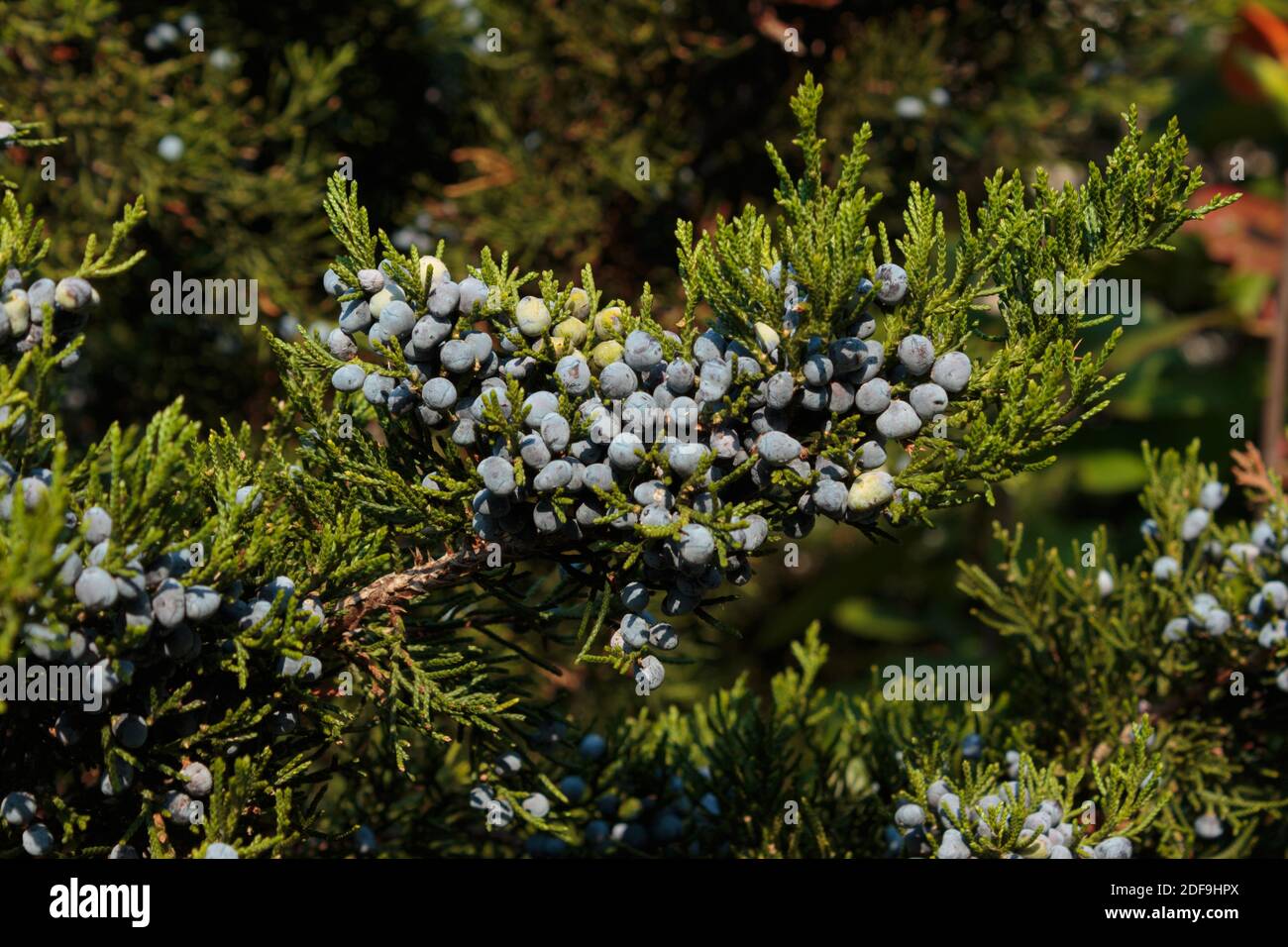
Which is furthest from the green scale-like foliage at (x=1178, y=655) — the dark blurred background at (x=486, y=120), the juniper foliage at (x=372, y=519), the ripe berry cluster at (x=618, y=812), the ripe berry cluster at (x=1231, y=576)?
the dark blurred background at (x=486, y=120)

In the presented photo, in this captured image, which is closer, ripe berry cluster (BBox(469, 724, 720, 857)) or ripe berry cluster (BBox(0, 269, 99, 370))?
ripe berry cluster (BBox(0, 269, 99, 370))

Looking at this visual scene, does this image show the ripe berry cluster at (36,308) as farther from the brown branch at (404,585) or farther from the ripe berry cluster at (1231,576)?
the ripe berry cluster at (1231,576)

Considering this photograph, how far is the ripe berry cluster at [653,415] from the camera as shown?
833 millimetres

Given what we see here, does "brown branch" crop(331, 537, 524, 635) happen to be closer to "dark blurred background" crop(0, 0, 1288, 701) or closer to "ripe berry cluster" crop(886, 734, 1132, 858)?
"ripe berry cluster" crop(886, 734, 1132, 858)

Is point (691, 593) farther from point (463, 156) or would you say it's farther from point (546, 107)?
point (546, 107)

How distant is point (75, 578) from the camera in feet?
2.48

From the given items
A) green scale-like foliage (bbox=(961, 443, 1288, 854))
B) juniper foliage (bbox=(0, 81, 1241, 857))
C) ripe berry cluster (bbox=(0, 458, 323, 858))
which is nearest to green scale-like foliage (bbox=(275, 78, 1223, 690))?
juniper foliage (bbox=(0, 81, 1241, 857))

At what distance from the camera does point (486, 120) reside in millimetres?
2066

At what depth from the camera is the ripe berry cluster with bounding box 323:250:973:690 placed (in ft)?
2.73

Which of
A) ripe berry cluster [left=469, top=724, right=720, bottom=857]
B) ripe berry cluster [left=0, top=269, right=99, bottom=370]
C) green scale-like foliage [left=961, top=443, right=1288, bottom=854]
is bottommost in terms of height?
ripe berry cluster [left=469, top=724, right=720, bottom=857]

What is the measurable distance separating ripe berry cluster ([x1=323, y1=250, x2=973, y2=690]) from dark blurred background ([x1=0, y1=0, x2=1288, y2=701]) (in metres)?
0.94

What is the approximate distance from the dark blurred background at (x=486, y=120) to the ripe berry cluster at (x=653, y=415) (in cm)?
94
